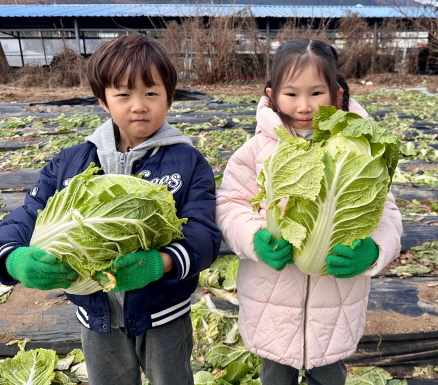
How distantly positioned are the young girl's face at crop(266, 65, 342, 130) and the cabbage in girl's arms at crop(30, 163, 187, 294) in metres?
0.84

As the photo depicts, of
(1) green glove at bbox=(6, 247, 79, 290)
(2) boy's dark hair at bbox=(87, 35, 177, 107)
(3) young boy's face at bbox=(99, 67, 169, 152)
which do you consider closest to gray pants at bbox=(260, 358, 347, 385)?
(1) green glove at bbox=(6, 247, 79, 290)

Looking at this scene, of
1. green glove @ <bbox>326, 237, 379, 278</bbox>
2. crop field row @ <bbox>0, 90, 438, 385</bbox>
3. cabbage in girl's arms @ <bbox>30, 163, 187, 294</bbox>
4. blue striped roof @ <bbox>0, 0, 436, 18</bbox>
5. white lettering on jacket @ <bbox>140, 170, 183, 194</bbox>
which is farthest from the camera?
blue striped roof @ <bbox>0, 0, 436, 18</bbox>

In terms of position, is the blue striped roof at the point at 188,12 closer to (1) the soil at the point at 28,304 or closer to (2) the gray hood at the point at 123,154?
(1) the soil at the point at 28,304

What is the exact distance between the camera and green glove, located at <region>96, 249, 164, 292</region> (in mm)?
1697

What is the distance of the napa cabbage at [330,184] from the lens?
1748 millimetres

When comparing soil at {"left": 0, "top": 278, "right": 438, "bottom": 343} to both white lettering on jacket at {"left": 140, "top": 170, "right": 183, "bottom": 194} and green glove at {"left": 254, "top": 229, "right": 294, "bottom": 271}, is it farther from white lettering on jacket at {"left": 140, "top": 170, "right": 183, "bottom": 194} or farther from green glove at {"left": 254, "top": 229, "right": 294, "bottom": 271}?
white lettering on jacket at {"left": 140, "top": 170, "right": 183, "bottom": 194}

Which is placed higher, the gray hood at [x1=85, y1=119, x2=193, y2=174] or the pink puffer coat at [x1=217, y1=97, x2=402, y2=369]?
the gray hood at [x1=85, y1=119, x2=193, y2=174]

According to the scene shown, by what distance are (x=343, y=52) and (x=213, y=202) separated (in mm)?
23113

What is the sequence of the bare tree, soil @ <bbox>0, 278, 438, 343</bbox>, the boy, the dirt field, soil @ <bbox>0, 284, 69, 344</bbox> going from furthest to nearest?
1. the bare tree
2. the dirt field
3. soil @ <bbox>0, 284, 69, 344</bbox>
4. soil @ <bbox>0, 278, 438, 343</bbox>
5. the boy

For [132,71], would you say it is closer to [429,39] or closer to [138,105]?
[138,105]

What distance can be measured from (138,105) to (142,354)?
52.9 inches

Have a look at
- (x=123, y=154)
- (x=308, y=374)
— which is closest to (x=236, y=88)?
(x=123, y=154)

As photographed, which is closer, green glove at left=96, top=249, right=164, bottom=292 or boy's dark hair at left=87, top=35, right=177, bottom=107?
green glove at left=96, top=249, right=164, bottom=292

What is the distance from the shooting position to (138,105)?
200 cm
